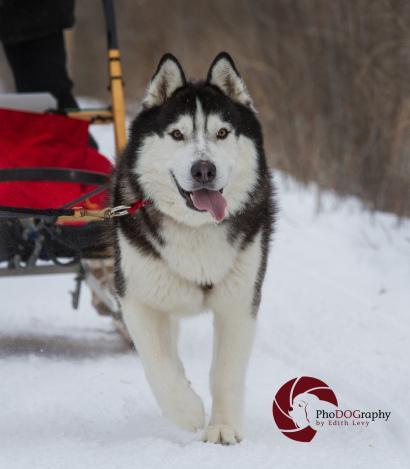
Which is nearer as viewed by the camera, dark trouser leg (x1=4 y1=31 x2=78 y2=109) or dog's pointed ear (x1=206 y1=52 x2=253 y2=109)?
dog's pointed ear (x1=206 y1=52 x2=253 y2=109)

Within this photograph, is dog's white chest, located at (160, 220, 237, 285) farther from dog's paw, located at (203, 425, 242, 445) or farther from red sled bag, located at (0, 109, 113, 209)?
red sled bag, located at (0, 109, 113, 209)

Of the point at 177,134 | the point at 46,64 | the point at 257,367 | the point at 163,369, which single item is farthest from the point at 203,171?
the point at 46,64

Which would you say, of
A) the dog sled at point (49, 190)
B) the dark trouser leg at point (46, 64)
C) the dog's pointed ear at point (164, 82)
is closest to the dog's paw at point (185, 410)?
the dog sled at point (49, 190)

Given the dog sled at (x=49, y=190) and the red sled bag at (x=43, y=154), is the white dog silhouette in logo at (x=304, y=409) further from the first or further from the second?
the red sled bag at (x=43, y=154)

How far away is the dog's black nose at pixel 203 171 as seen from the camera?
233 cm

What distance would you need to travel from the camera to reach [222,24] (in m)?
8.25

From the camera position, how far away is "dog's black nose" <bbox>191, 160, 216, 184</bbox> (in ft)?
7.65

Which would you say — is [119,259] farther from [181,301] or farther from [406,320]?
[406,320]

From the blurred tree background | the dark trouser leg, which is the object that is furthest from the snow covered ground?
the dark trouser leg

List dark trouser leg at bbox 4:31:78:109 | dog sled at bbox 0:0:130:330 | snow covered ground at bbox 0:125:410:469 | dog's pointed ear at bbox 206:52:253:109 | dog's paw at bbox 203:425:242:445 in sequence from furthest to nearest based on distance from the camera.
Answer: dark trouser leg at bbox 4:31:78:109, dog sled at bbox 0:0:130:330, dog's pointed ear at bbox 206:52:253:109, dog's paw at bbox 203:425:242:445, snow covered ground at bbox 0:125:410:469

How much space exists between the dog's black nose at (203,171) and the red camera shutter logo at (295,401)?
871 millimetres

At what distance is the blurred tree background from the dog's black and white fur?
231 centimetres

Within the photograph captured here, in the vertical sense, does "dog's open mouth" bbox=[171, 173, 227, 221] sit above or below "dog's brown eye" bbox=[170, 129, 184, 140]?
below

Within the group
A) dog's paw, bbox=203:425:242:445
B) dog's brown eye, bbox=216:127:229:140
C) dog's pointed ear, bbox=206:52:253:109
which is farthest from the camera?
dog's pointed ear, bbox=206:52:253:109
